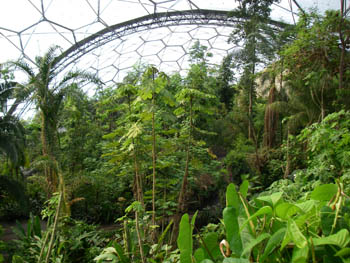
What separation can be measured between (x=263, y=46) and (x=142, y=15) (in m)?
13.2

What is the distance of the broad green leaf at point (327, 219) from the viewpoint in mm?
809

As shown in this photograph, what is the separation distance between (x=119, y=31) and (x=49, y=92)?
56.0ft

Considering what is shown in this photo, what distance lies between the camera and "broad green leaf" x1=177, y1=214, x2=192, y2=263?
3.66 feet

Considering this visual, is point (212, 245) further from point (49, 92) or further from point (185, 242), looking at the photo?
point (49, 92)

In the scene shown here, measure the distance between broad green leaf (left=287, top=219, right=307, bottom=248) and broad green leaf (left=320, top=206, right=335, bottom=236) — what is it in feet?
0.44

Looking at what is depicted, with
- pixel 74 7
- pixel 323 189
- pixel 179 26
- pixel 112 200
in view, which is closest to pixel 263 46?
pixel 112 200

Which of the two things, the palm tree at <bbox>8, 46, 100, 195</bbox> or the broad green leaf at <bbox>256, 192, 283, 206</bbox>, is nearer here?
the broad green leaf at <bbox>256, 192, 283, 206</bbox>

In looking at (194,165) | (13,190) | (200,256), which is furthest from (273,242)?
(13,190)

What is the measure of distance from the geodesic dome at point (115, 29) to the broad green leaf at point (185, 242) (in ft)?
44.3

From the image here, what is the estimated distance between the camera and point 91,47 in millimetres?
21641

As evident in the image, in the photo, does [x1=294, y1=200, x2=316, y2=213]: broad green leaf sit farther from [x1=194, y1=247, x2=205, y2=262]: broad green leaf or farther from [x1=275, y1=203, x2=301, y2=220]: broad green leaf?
[x1=194, y1=247, x2=205, y2=262]: broad green leaf

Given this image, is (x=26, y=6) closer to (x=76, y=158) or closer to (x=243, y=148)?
(x=76, y=158)

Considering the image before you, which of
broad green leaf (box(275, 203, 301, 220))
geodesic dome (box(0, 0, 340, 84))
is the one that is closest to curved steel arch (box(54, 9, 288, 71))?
geodesic dome (box(0, 0, 340, 84))

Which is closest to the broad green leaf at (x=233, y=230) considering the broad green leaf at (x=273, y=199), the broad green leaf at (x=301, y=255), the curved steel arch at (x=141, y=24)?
the broad green leaf at (x=273, y=199)
